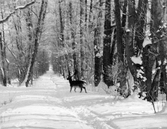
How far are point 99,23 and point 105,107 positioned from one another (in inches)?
478

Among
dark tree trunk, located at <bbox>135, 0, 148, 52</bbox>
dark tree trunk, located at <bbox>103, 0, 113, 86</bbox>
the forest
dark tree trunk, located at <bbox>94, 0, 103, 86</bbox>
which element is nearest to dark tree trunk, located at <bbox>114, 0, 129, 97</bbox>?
the forest

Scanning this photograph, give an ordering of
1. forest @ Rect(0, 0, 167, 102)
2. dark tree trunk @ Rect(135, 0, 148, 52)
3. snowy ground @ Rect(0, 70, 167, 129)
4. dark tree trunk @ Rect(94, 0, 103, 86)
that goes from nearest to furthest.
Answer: snowy ground @ Rect(0, 70, 167, 129) → forest @ Rect(0, 0, 167, 102) → dark tree trunk @ Rect(135, 0, 148, 52) → dark tree trunk @ Rect(94, 0, 103, 86)

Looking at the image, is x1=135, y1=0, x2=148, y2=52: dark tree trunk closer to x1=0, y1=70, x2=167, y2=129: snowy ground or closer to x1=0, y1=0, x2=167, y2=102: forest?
x1=0, y1=0, x2=167, y2=102: forest

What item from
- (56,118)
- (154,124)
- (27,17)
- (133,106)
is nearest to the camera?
(154,124)

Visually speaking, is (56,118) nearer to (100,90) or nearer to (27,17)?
(100,90)

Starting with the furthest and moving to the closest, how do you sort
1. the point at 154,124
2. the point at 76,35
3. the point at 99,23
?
the point at 76,35 → the point at 99,23 → the point at 154,124

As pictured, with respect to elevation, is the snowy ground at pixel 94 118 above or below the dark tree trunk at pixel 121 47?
below

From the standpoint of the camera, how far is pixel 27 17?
27.6 metres

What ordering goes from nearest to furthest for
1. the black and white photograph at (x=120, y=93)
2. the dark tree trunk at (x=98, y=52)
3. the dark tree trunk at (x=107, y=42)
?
the black and white photograph at (x=120, y=93), the dark tree trunk at (x=107, y=42), the dark tree trunk at (x=98, y=52)

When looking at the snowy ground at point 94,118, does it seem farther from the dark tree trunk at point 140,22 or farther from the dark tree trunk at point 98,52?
the dark tree trunk at point 98,52

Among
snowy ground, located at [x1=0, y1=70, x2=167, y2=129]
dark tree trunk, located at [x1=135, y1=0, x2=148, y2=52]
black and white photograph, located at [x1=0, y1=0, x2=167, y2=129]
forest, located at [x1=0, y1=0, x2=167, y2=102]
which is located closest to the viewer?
snowy ground, located at [x1=0, y1=70, x2=167, y2=129]

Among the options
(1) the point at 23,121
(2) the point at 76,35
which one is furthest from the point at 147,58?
(2) the point at 76,35

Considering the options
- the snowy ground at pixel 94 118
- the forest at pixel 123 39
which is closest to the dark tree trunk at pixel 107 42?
the forest at pixel 123 39

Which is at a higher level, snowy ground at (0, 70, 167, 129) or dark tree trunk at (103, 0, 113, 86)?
dark tree trunk at (103, 0, 113, 86)
